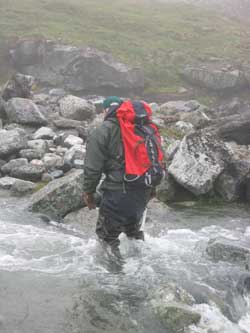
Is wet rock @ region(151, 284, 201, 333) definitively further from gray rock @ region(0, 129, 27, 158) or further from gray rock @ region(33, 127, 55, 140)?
gray rock @ region(33, 127, 55, 140)

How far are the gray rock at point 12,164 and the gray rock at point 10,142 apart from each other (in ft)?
2.42

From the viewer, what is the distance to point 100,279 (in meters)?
8.82

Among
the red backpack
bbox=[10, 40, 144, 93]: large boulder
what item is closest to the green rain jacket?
the red backpack

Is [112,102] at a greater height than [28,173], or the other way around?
[112,102]

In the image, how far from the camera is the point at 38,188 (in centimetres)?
1472

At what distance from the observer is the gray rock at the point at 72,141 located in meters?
18.1

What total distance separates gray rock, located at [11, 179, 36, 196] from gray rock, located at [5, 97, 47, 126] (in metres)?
5.99

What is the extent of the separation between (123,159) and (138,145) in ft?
1.17

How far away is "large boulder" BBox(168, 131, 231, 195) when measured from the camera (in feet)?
48.3

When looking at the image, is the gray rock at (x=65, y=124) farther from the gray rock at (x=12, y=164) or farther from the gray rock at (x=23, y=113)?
the gray rock at (x=12, y=164)

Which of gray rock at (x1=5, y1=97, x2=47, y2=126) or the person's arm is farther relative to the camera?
gray rock at (x1=5, y1=97, x2=47, y2=126)

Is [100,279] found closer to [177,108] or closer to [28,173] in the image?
[28,173]

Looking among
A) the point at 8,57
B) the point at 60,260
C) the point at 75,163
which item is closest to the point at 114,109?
the point at 60,260

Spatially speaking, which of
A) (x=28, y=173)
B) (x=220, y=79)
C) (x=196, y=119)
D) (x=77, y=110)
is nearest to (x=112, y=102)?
(x=28, y=173)
